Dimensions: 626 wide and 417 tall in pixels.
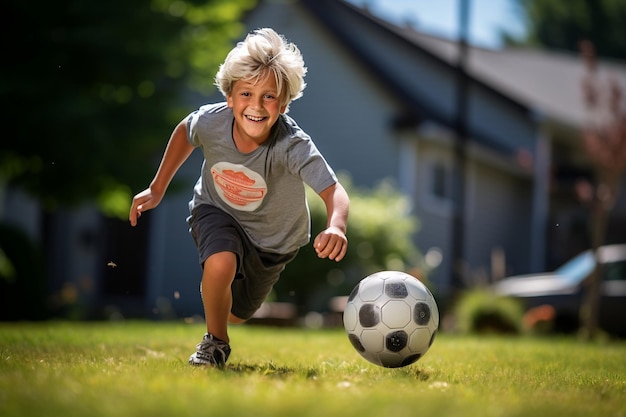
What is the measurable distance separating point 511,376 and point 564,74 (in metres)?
23.4

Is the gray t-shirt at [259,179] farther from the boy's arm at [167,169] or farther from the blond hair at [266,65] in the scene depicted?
the blond hair at [266,65]

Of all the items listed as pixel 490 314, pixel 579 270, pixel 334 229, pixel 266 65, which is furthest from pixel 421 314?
pixel 579 270

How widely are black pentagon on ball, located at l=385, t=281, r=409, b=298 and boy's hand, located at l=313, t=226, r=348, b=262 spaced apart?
0.76m

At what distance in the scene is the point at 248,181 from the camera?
510 centimetres

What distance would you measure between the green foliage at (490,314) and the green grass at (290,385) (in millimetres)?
6410

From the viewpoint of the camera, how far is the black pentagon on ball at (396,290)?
5.01 m

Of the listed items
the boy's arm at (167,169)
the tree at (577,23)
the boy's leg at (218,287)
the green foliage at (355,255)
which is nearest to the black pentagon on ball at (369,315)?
the boy's leg at (218,287)

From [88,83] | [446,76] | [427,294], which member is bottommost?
[427,294]

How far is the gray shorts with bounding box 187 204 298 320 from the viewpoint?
4.95 meters

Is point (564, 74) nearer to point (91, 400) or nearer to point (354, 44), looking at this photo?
point (354, 44)

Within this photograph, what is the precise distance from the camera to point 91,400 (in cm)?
313

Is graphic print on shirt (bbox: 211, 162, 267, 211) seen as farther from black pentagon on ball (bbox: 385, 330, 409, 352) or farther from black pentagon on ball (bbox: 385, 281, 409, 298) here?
black pentagon on ball (bbox: 385, 330, 409, 352)

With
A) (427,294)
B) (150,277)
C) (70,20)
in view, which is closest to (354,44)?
(150,277)

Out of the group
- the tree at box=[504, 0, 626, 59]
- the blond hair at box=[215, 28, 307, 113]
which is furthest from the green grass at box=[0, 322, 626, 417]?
the tree at box=[504, 0, 626, 59]
